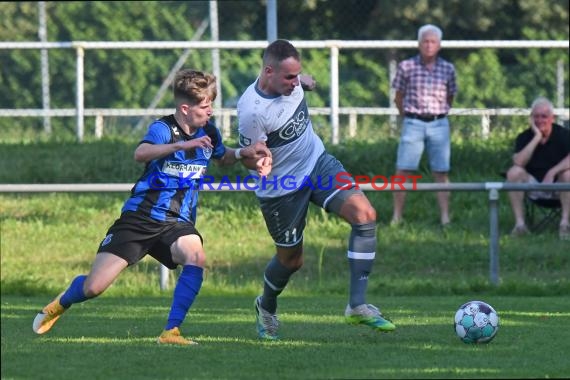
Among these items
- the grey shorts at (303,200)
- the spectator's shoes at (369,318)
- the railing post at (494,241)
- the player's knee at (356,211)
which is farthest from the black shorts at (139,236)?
the railing post at (494,241)

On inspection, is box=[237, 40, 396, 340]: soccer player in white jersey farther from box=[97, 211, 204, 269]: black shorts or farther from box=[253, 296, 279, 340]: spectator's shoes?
box=[97, 211, 204, 269]: black shorts

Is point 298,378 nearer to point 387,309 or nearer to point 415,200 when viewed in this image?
point 387,309

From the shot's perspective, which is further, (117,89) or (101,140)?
(117,89)

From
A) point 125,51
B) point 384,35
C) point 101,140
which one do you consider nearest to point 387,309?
point 101,140

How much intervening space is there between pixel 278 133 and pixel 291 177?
297 mm

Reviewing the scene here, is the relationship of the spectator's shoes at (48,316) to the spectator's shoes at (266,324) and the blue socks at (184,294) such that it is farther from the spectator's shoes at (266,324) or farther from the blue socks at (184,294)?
the spectator's shoes at (266,324)

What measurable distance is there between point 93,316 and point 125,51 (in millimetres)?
8514

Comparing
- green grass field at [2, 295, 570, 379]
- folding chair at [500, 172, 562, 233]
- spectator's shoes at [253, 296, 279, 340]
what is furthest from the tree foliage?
spectator's shoes at [253, 296, 279, 340]

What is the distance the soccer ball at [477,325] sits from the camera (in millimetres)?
7770

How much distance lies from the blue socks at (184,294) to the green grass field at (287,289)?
255 mm

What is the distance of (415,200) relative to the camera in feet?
50.3

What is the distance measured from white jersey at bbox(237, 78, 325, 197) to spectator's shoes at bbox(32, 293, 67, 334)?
4.97 ft

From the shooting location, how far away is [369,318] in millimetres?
8000

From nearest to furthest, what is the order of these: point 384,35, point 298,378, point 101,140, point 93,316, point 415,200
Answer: point 298,378 < point 93,316 < point 415,200 < point 101,140 < point 384,35
